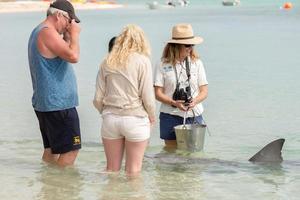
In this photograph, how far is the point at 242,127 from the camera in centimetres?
1191

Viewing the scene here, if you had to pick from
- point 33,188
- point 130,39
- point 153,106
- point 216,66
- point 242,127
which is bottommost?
point 216,66

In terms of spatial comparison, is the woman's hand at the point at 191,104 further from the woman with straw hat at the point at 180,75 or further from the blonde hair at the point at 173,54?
the blonde hair at the point at 173,54

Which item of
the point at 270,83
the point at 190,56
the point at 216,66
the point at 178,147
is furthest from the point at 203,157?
the point at 216,66

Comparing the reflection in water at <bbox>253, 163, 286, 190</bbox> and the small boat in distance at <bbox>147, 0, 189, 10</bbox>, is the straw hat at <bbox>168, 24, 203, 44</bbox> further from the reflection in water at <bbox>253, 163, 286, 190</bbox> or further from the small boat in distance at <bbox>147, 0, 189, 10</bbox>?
the small boat in distance at <bbox>147, 0, 189, 10</bbox>

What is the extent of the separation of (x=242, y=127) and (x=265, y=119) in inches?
37.3

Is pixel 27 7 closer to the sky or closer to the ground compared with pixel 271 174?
closer to the ground

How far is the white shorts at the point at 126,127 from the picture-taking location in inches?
258

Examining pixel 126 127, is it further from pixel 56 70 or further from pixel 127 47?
pixel 56 70

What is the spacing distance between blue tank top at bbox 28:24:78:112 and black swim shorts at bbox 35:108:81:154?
2.7 inches

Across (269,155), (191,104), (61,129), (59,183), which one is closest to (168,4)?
(269,155)

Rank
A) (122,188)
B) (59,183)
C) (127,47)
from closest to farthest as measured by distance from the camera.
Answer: (127,47), (122,188), (59,183)

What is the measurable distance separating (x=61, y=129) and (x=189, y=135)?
165cm

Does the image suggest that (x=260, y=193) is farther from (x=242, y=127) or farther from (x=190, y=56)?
(x=242, y=127)

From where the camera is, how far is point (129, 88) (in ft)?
21.4
